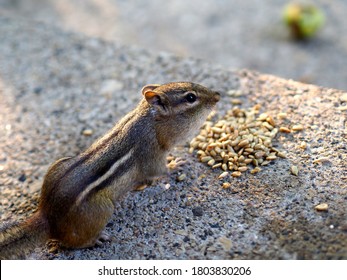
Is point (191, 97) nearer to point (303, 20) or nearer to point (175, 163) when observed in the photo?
point (175, 163)

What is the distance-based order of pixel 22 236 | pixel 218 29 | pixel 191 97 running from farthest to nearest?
1. pixel 218 29
2. pixel 191 97
3. pixel 22 236

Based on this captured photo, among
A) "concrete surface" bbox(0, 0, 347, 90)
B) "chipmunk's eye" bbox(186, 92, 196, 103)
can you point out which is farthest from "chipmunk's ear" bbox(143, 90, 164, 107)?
"concrete surface" bbox(0, 0, 347, 90)

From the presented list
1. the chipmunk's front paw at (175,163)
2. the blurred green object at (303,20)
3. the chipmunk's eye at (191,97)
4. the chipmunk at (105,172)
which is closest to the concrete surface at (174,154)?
the chipmunk's front paw at (175,163)

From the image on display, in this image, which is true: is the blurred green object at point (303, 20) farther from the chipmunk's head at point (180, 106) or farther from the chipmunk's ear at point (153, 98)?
the chipmunk's ear at point (153, 98)

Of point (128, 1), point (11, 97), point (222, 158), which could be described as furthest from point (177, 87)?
point (128, 1)

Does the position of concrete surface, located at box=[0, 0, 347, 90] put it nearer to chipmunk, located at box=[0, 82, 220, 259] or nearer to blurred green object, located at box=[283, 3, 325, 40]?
blurred green object, located at box=[283, 3, 325, 40]

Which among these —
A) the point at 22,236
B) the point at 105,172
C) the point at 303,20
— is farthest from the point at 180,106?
the point at 303,20

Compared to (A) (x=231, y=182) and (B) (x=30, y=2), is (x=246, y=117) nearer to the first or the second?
(A) (x=231, y=182)
